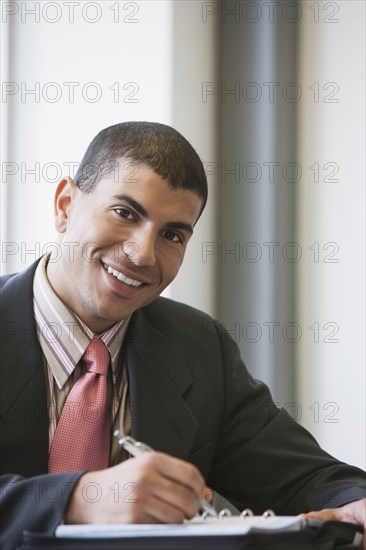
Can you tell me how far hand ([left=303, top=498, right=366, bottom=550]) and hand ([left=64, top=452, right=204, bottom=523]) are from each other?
1.03ft

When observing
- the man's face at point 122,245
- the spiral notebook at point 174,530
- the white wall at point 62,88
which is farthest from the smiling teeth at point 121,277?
the white wall at point 62,88

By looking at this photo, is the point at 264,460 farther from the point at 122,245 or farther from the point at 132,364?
the point at 122,245

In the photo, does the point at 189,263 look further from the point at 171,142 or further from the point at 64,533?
the point at 64,533

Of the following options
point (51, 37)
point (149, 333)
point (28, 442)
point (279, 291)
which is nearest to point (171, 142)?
point (149, 333)

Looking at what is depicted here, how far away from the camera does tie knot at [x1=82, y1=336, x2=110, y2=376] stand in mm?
1775

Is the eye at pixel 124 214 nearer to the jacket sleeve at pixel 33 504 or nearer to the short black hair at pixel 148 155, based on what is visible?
the short black hair at pixel 148 155

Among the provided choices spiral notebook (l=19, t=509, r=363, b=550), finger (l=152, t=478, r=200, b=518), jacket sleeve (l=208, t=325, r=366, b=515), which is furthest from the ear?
spiral notebook (l=19, t=509, r=363, b=550)

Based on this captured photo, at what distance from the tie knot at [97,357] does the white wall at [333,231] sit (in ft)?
3.78

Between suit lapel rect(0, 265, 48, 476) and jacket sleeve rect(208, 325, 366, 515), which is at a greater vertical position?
suit lapel rect(0, 265, 48, 476)

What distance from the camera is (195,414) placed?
1.89 meters

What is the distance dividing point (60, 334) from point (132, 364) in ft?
0.53

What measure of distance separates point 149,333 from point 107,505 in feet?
2.20

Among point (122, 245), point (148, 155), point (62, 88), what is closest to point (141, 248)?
point (122, 245)

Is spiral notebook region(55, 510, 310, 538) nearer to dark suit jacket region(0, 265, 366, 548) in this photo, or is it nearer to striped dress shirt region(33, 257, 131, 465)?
dark suit jacket region(0, 265, 366, 548)
